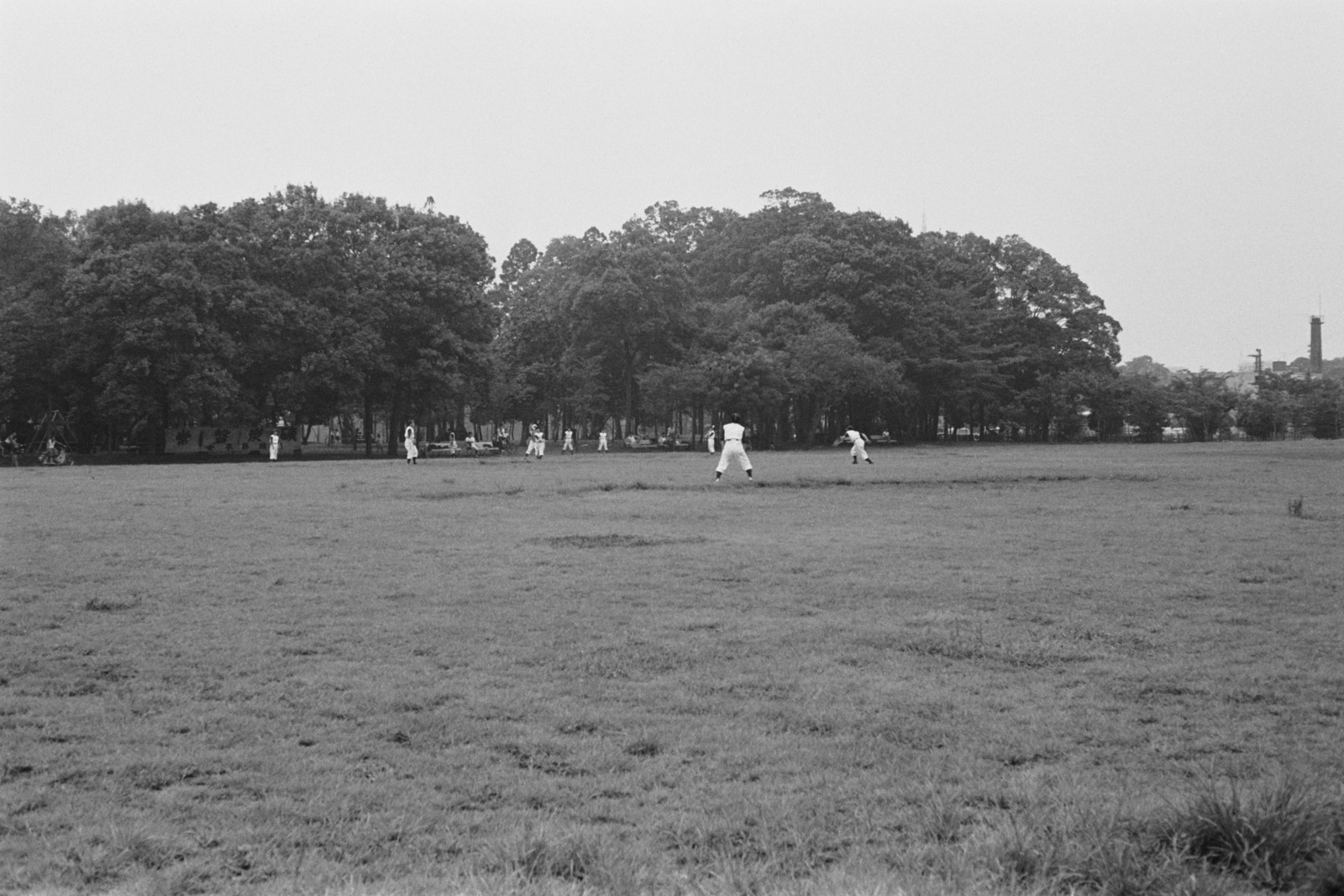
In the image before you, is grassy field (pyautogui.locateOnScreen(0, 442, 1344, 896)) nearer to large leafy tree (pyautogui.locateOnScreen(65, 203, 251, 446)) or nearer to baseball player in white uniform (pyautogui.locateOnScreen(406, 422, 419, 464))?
baseball player in white uniform (pyautogui.locateOnScreen(406, 422, 419, 464))

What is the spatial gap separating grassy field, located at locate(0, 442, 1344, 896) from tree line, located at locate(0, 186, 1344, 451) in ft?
129

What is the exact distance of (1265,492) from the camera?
2366 centimetres

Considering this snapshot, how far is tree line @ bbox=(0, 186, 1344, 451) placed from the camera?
49.4 m

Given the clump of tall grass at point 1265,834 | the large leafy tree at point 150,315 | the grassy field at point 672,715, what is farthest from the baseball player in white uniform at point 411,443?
the clump of tall grass at point 1265,834

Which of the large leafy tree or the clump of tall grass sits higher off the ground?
the large leafy tree

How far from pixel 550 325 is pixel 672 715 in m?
66.6

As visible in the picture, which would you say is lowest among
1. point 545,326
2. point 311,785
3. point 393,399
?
point 311,785

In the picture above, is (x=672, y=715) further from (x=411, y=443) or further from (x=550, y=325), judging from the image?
(x=550, y=325)

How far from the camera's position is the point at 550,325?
7156 cm

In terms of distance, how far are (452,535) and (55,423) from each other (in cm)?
4225

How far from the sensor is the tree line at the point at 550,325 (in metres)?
49.4

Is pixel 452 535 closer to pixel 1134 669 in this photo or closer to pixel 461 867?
pixel 1134 669

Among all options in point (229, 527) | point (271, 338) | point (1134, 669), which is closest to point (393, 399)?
point (271, 338)

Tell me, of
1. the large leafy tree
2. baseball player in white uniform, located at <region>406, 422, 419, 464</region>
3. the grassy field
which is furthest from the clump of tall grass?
the large leafy tree
